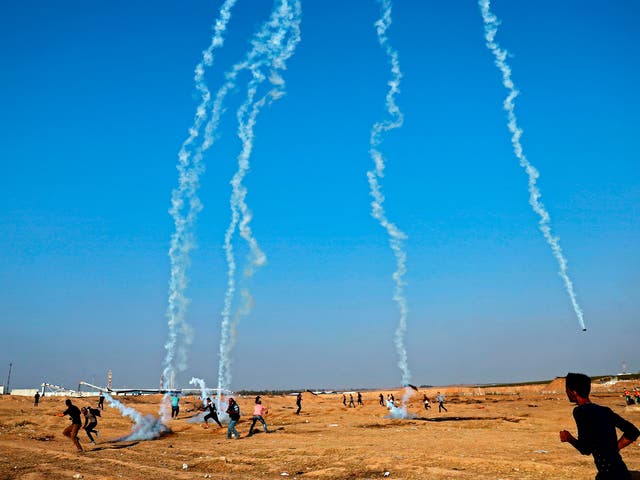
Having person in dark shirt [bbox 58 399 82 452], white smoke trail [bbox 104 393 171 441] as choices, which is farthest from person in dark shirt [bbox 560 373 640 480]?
white smoke trail [bbox 104 393 171 441]

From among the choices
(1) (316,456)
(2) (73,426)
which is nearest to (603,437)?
(1) (316,456)

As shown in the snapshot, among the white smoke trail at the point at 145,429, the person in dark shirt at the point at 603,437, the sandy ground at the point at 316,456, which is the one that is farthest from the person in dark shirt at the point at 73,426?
the person in dark shirt at the point at 603,437

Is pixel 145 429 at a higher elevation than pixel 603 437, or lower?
lower

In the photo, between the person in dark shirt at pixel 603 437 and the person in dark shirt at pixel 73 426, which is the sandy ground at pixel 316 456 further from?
the person in dark shirt at pixel 603 437

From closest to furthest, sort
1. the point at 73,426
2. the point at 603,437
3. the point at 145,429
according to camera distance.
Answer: the point at 603,437 → the point at 73,426 → the point at 145,429

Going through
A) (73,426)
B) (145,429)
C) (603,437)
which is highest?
(603,437)

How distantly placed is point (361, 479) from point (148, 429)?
1353 cm

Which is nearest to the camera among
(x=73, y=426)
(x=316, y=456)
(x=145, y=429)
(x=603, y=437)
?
(x=603, y=437)

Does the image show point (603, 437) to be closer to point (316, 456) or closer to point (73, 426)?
point (316, 456)

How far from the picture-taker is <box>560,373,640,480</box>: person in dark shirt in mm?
4852

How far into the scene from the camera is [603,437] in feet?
16.3

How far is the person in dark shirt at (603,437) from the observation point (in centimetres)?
485

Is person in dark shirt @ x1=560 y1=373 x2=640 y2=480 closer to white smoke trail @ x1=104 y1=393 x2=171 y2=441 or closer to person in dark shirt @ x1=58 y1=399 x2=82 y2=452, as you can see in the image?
person in dark shirt @ x1=58 y1=399 x2=82 y2=452

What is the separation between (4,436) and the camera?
22453 millimetres
